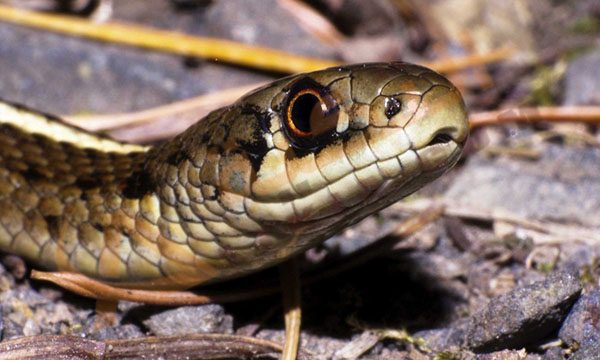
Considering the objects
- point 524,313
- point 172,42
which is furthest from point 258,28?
point 524,313

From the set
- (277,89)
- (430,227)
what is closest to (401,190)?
(277,89)

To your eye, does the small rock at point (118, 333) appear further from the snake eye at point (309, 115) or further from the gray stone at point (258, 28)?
the gray stone at point (258, 28)

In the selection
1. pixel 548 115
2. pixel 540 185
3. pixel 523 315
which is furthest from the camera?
pixel 548 115

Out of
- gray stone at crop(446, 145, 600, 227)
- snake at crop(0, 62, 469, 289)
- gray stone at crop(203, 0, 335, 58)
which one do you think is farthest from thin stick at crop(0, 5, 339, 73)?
snake at crop(0, 62, 469, 289)

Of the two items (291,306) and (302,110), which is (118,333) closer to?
(291,306)

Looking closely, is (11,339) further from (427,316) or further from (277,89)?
(427,316)

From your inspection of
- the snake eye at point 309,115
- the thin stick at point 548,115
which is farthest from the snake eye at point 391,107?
the thin stick at point 548,115
